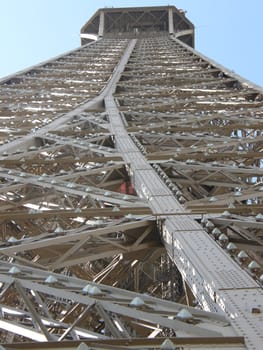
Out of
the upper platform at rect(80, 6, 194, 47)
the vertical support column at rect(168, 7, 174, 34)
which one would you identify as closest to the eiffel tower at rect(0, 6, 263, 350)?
the vertical support column at rect(168, 7, 174, 34)

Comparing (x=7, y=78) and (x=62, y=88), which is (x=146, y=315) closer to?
(x=62, y=88)

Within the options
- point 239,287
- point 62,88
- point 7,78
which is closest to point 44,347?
point 239,287

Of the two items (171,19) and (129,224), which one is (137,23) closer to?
(171,19)

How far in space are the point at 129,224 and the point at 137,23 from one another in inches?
1799

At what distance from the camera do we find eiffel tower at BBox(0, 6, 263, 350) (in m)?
4.03

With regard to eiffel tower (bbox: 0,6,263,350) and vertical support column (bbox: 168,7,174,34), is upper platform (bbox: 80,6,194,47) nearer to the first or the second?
vertical support column (bbox: 168,7,174,34)

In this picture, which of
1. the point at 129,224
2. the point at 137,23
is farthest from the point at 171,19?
the point at 129,224

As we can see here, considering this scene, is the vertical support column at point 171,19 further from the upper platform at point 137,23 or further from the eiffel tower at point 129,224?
the eiffel tower at point 129,224

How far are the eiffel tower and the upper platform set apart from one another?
28342 millimetres

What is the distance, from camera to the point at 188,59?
32906 millimetres

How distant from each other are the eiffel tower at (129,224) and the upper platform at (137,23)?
2834 centimetres

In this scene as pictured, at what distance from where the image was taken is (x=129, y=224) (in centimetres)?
619

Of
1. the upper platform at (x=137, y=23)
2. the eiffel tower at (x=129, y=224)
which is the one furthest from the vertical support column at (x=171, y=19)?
the eiffel tower at (x=129, y=224)

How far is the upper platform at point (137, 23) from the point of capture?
48500mm
